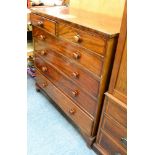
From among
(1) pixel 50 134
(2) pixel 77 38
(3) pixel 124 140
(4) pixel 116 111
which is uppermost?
(2) pixel 77 38

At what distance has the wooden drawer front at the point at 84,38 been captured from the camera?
1.08m

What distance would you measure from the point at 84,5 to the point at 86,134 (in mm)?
1166

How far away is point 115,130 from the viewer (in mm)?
1207

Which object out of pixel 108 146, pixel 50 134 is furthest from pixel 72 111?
pixel 108 146

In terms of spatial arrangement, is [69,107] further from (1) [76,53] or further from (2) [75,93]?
(1) [76,53]

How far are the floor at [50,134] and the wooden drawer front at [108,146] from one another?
0.52 feet

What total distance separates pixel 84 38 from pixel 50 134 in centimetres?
90

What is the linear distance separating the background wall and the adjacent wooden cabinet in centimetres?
58

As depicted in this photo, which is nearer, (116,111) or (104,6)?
(116,111)

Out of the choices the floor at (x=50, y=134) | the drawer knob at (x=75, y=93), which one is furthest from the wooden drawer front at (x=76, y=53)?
the floor at (x=50, y=134)

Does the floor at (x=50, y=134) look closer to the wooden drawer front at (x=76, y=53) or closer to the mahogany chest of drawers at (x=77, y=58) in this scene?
the mahogany chest of drawers at (x=77, y=58)

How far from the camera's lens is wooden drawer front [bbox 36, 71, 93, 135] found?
4.69ft

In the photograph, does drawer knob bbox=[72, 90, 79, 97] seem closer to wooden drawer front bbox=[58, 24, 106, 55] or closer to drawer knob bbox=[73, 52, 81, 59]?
drawer knob bbox=[73, 52, 81, 59]
